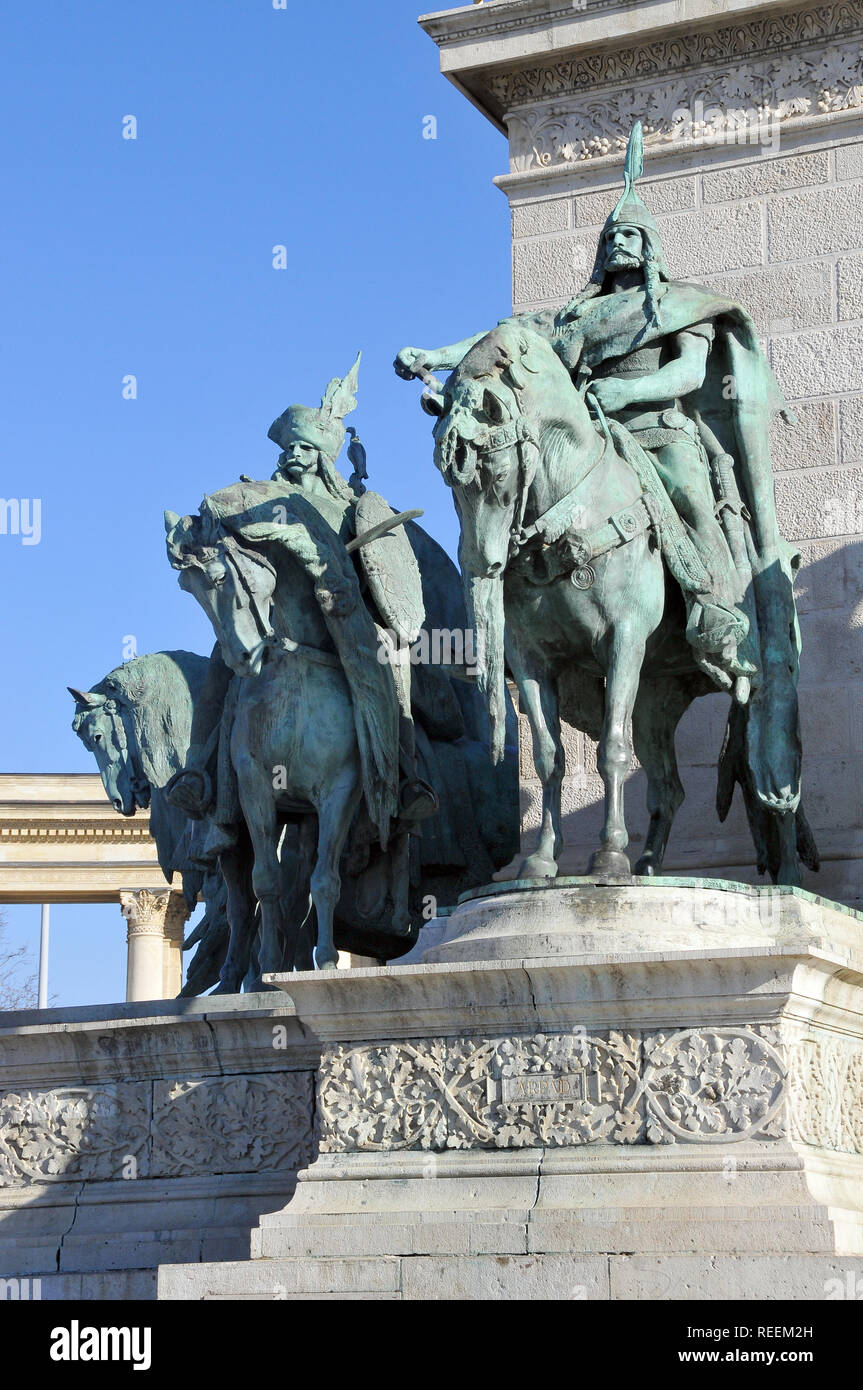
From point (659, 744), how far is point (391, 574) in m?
2.21

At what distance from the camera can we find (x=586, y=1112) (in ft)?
32.9

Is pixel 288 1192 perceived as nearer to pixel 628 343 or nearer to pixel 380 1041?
pixel 380 1041

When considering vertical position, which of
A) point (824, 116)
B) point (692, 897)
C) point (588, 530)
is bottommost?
point (692, 897)

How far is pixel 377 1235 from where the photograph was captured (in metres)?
10.0

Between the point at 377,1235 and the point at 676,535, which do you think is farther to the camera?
the point at 676,535

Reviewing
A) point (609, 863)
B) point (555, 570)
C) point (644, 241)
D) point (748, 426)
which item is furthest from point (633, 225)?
point (609, 863)

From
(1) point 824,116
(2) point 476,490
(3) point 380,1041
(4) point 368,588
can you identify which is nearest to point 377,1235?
(3) point 380,1041

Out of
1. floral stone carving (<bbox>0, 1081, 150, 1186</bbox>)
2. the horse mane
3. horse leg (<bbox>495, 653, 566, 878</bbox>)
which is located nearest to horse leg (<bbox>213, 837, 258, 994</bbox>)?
the horse mane

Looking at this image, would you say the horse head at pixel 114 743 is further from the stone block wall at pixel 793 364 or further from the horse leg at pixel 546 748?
the horse leg at pixel 546 748

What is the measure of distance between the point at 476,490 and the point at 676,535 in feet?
4.62

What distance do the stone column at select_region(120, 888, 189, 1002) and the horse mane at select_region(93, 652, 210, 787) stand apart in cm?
1482

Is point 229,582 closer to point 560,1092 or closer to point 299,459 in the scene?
point 299,459

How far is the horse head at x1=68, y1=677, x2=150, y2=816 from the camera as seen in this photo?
53.1 feet
